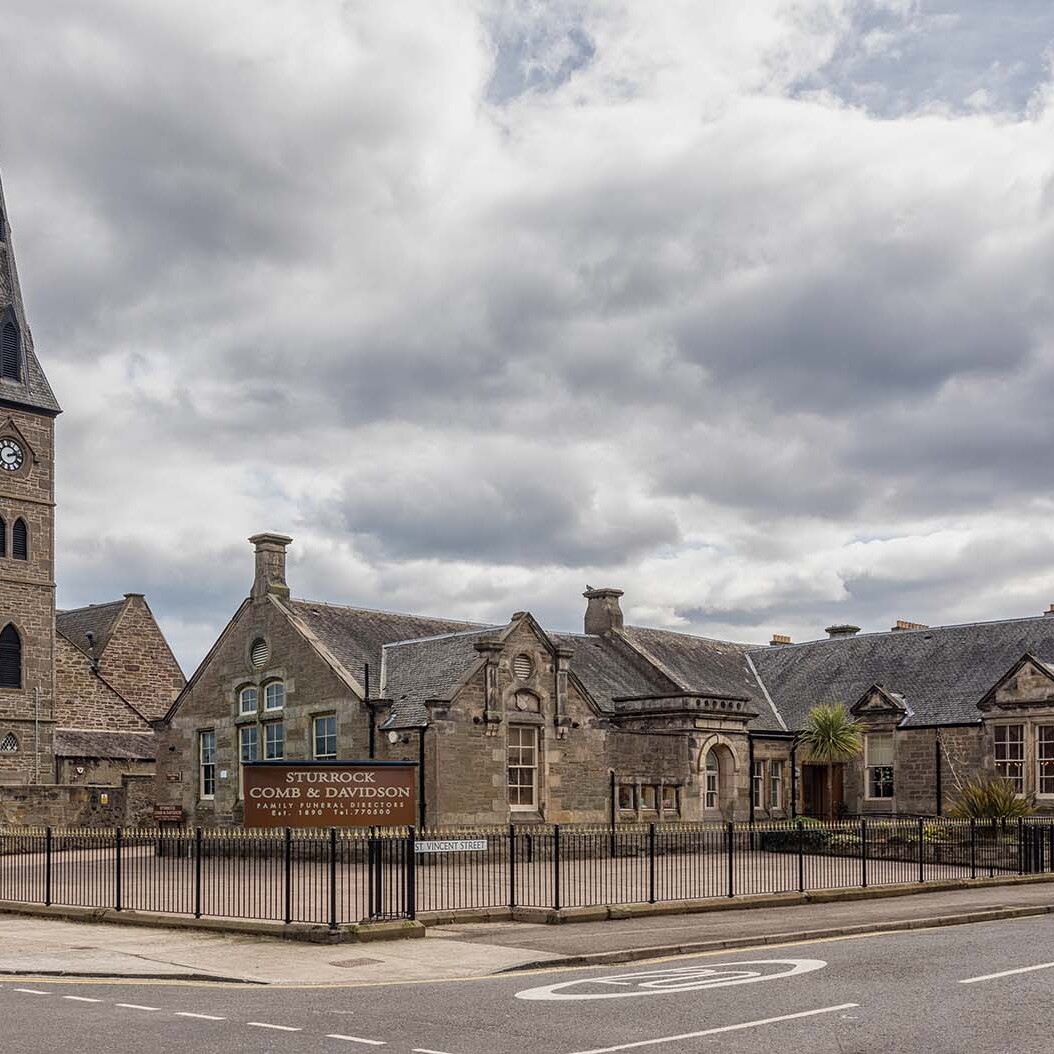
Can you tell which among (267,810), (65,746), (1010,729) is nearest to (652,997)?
(267,810)

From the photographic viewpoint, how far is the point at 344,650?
137ft

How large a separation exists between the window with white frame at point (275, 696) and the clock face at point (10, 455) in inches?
1098

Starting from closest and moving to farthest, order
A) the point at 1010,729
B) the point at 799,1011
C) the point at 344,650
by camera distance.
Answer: the point at 799,1011 < the point at 344,650 < the point at 1010,729

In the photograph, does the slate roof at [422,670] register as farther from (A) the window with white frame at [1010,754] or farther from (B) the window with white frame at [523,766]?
(A) the window with white frame at [1010,754]

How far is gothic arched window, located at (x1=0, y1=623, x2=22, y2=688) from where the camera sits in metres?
63.4

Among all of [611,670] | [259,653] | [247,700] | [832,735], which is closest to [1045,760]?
[832,735]

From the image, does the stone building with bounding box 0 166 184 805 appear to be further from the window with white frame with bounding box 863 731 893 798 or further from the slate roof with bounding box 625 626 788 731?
the window with white frame with bounding box 863 731 893 798

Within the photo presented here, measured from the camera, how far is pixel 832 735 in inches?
1828

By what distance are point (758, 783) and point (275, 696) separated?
16022 millimetres

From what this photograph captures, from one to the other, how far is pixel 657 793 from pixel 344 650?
32.4 ft

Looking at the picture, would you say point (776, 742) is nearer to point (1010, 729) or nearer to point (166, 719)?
point (1010, 729)

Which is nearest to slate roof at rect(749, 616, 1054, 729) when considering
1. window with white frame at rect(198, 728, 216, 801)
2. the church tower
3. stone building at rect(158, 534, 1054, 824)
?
stone building at rect(158, 534, 1054, 824)

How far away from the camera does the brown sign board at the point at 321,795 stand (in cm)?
2130

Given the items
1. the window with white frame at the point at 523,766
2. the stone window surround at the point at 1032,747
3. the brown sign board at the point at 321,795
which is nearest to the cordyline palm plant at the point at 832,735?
the stone window surround at the point at 1032,747
